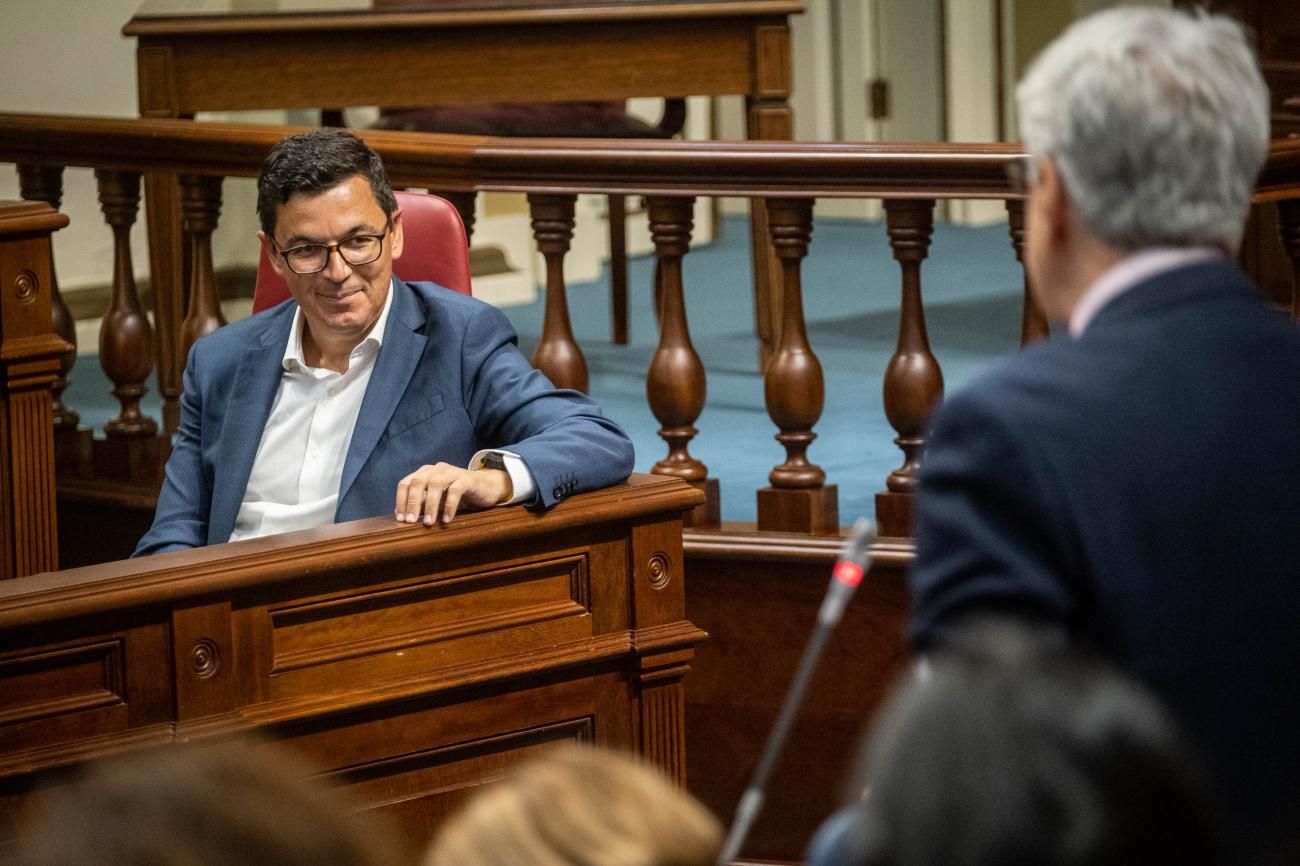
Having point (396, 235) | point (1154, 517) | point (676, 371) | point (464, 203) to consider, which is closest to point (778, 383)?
point (676, 371)

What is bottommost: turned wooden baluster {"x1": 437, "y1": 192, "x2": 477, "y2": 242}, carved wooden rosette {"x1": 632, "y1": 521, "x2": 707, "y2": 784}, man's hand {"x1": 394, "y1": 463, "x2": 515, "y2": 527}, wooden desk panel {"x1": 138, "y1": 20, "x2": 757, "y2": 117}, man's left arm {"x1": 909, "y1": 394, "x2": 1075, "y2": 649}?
carved wooden rosette {"x1": 632, "y1": 521, "x2": 707, "y2": 784}

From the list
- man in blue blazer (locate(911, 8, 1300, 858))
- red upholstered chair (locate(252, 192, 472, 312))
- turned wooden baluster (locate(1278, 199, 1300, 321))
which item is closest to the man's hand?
red upholstered chair (locate(252, 192, 472, 312))

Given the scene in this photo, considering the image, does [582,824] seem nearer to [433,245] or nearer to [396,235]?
[396,235]

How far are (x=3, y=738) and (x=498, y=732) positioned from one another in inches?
25.7

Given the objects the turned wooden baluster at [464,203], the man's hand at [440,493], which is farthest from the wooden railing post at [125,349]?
the man's hand at [440,493]

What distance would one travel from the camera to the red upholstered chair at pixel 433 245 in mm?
3068

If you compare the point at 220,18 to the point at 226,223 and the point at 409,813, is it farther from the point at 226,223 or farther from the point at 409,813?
the point at 409,813

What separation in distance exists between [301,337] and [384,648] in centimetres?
67

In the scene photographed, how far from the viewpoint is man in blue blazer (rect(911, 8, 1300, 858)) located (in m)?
1.28

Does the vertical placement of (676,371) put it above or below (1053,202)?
below

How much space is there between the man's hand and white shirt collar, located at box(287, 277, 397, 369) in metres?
0.44

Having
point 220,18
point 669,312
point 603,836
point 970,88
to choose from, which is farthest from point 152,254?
point 970,88

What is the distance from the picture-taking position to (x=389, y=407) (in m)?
2.84

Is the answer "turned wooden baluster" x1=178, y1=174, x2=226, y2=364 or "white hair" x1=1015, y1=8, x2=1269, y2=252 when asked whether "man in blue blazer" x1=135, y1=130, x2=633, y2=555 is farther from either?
"white hair" x1=1015, y1=8, x2=1269, y2=252
